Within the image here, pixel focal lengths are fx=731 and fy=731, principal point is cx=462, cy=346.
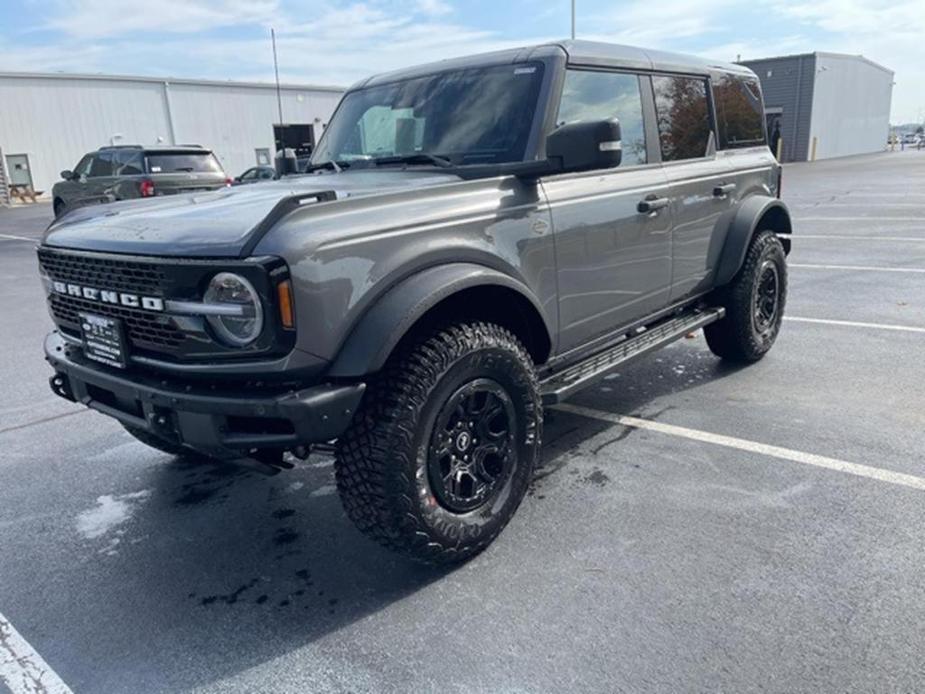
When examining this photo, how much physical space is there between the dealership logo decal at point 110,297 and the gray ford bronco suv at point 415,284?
1 centimetres

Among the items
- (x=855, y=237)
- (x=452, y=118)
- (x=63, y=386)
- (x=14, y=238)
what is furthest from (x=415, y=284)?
(x=14, y=238)

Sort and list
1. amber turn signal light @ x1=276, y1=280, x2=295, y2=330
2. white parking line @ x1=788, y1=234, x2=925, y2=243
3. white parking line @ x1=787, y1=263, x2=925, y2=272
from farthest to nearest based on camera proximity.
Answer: white parking line @ x1=788, y1=234, x2=925, y2=243 → white parking line @ x1=787, y1=263, x2=925, y2=272 → amber turn signal light @ x1=276, y1=280, x2=295, y2=330

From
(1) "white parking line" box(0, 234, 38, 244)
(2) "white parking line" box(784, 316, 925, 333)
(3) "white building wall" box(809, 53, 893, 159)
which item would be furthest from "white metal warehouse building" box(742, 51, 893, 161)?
(2) "white parking line" box(784, 316, 925, 333)

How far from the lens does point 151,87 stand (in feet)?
106

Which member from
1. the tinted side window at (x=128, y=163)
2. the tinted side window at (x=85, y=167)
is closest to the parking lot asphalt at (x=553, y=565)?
the tinted side window at (x=128, y=163)

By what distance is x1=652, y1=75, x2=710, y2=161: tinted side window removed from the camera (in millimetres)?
4281

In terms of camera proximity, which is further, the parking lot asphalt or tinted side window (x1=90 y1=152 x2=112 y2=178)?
tinted side window (x1=90 y1=152 x2=112 y2=178)

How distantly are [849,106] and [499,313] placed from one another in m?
Answer: 53.4

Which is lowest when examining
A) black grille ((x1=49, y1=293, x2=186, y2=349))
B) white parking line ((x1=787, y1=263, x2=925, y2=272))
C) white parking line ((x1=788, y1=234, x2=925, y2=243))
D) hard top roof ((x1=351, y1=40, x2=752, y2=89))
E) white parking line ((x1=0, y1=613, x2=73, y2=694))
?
white parking line ((x1=788, y1=234, x2=925, y2=243))

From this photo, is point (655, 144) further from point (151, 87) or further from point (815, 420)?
point (151, 87)

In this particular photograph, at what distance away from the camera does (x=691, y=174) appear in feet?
14.4

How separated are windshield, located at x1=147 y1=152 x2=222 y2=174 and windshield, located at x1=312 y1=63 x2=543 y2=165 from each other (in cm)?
1166

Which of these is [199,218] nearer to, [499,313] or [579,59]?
[499,313]

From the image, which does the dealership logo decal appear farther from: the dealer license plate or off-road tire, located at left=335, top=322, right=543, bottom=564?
off-road tire, located at left=335, top=322, right=543, bottom=564
